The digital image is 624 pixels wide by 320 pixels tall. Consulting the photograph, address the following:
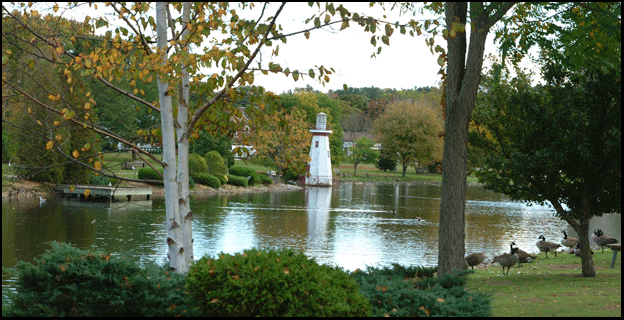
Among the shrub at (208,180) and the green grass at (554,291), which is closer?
the green grass at (554,291)

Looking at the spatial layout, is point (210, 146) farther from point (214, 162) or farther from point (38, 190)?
point (38, 190)

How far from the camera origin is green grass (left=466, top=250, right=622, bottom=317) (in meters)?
7.50

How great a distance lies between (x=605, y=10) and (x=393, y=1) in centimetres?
317

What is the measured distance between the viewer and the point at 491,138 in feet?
43.7

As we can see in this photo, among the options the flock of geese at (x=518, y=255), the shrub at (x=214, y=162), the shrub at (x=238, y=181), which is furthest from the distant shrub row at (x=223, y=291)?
the shrub at (x=214, y=162)

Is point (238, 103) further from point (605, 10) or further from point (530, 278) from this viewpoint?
point (530, 278)

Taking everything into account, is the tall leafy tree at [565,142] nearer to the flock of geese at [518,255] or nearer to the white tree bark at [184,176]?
the flock of geese at [518,255]

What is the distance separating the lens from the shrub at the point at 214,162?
140 feet

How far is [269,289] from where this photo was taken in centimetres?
436

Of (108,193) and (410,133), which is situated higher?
(410,133)

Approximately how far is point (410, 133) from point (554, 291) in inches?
2156

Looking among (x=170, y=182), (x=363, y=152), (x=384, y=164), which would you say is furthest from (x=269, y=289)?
(x=384, y=164)

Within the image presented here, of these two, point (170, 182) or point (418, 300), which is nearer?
point (418, 300)

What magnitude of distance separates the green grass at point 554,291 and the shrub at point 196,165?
28964 mm
